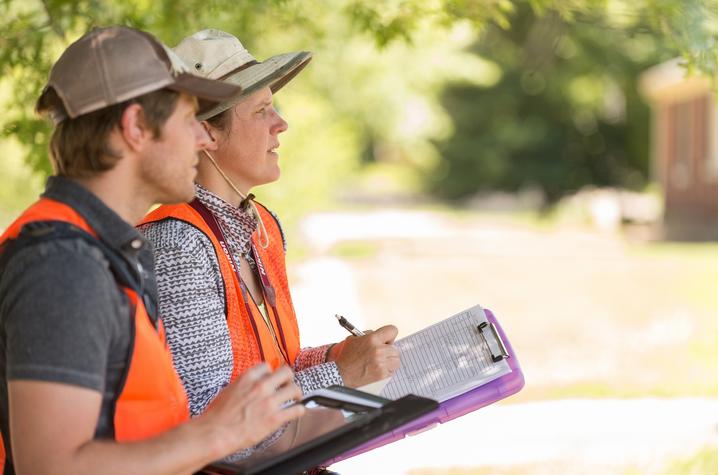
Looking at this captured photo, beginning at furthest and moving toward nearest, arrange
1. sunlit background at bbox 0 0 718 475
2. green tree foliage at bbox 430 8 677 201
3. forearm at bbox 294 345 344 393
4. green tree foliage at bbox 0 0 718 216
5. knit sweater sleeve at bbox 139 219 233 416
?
green tree foliage at bbox 430 8 677 201 → sunlit background at bbox 0 0 718 475 → green tree foliage at bbox 0 0 718 216 → forearm at bbox 294 345 344 393 → knit sweater sleeve at bbox 139 219 233 416

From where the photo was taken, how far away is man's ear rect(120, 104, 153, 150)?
1.98 meters

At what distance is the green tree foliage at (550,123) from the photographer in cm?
3594

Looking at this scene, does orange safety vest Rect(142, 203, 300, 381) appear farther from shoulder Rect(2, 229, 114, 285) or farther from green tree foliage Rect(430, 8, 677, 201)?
green tree foliage Rect(430, 8, 677, 201)

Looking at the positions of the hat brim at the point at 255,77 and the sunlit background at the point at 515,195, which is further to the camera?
the sunlit background at the point at 515,195

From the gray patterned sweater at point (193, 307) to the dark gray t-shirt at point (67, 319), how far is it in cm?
47

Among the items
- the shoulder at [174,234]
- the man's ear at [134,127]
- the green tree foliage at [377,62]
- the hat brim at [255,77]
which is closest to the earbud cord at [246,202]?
the hat brim at [255,77]

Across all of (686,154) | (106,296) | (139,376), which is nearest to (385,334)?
(139,376)

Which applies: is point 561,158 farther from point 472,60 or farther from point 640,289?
point 640,289

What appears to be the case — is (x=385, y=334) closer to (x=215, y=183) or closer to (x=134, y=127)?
(x=215, y=183)

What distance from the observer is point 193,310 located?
2.45 metres

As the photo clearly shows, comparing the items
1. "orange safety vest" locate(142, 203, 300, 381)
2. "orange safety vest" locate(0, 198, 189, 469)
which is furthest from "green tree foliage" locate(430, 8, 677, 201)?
"orange safety vest" locate(0, 198, 189, 469)

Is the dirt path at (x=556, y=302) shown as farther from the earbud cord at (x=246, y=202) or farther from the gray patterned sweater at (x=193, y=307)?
the gray patterned sweater at (x=193, y=307)

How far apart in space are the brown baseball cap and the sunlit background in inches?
102

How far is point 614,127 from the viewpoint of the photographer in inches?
1516
